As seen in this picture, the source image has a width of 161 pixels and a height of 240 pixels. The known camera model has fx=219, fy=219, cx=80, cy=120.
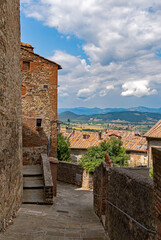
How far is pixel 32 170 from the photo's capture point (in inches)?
524

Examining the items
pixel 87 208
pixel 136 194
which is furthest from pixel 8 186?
pixel 87 208

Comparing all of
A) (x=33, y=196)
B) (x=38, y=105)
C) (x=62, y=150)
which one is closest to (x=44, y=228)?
(x=33, y=196)

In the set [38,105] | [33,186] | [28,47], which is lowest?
[33,186]

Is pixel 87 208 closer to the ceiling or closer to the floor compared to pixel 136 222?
closer to the floor

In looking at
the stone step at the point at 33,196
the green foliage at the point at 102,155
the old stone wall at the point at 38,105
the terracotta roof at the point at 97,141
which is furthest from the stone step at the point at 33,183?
the terracotta roof at the point at 97,141

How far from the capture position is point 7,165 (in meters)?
6.51

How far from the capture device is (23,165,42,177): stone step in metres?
12.5

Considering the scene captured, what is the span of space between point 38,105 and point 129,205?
11294 mm

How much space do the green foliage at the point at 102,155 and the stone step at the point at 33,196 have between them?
23.8ft

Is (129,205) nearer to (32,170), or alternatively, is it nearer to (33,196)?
(33,196)

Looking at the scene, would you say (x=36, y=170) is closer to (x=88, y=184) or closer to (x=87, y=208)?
(x=87, y=208)

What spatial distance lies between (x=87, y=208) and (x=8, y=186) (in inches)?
254

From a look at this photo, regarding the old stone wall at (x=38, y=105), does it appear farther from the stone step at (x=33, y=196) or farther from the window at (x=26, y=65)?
the stone step at (x=33, y=196)

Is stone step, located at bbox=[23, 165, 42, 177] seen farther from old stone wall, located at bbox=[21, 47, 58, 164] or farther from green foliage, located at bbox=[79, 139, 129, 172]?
green foliage, located at bbox=[79, 139, 129, 172]
